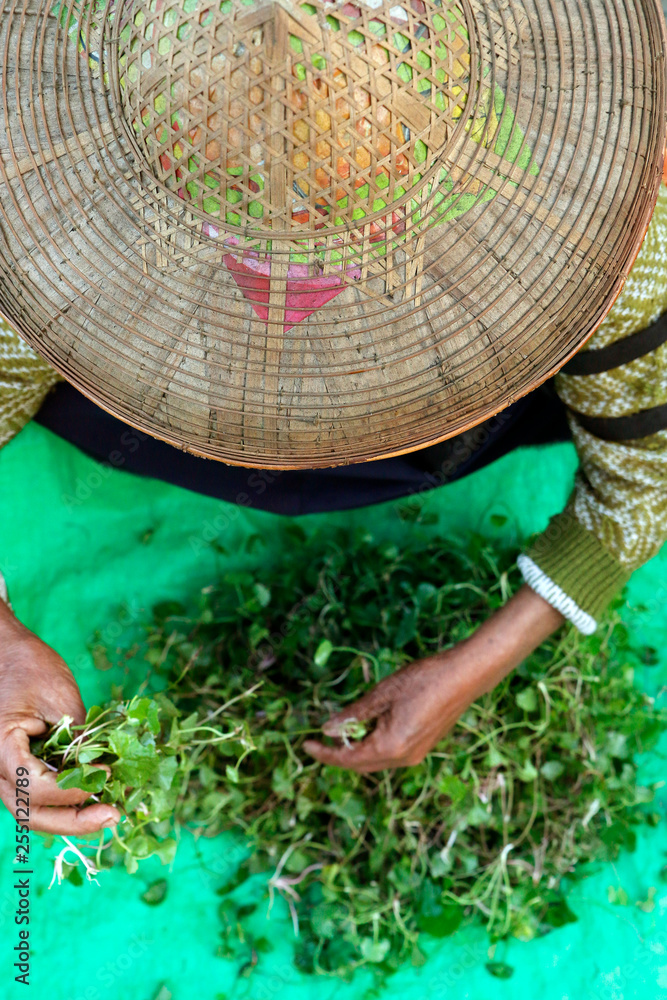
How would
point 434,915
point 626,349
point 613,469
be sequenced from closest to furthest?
point 626,349, point 613,469, point 434,915

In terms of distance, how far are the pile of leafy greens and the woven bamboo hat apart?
74cm

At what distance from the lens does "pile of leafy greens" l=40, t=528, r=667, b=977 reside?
1.47 meters

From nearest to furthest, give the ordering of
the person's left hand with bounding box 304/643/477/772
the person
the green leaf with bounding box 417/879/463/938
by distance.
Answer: the person
the person's left hand with bounding box 304/643/477/772
the green leaf with bounding box 417/879/463/938

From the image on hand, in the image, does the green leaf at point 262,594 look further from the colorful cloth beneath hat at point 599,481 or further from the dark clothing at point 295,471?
the colorful cloth beneath hat at point 599,481

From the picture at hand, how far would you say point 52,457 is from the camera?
1575 mm

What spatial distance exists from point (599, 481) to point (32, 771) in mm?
919

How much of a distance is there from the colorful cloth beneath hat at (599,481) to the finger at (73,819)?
1.87 ft

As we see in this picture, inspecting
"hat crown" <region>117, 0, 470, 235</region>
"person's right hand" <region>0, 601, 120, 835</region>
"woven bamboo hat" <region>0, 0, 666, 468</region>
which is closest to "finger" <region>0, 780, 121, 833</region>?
"person's right hand" <region>0, 601, 120, 835</region>

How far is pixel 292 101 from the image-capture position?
663mm

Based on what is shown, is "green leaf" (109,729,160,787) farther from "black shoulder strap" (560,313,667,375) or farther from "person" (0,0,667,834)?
"black shoulder strap" (560,313,667,375)

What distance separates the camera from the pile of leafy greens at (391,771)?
147 centimetres

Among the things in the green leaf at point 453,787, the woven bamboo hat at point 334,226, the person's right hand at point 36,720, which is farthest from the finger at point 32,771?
the green leaf at point 453,787

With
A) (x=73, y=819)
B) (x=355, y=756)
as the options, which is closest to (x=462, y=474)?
(x=355, y=756)

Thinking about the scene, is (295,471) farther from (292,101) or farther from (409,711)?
(292,101)
